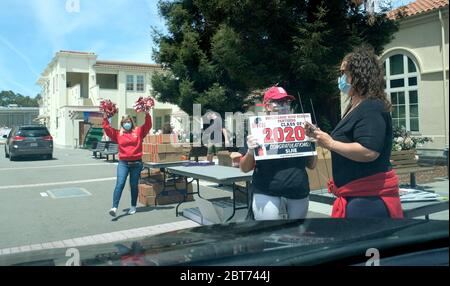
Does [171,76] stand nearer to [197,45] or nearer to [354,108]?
[197,45]

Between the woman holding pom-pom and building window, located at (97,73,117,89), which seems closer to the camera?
the woman holding pom-pom

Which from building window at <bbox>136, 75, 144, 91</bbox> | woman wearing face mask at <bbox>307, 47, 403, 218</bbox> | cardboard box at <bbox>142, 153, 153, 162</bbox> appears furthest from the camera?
building window at <bbox>136, 75, 144, 91</bbox>

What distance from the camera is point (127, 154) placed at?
25.9 ft

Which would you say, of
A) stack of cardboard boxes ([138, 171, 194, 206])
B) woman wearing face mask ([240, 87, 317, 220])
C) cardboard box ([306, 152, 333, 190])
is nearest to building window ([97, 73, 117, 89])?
stack of cardboard boxes ([138, 171, 194, 206])

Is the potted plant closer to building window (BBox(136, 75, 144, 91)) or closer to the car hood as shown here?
the car hood

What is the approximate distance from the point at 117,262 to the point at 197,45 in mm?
16564

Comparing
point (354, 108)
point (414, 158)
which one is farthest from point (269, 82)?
point (354, 108)

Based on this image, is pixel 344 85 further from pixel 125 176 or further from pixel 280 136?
pixel 125 176

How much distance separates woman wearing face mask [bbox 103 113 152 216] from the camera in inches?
309

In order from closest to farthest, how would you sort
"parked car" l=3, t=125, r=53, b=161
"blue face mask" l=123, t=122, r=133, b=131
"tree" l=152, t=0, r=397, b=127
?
"blue face mask" l=123, t=122, r=133, b=131
"tree" l=152, t=0, r=397, b=127
"parked car" l=3, t=125, r=53, b=161

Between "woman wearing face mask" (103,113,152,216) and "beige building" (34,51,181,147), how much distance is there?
27.8 meters

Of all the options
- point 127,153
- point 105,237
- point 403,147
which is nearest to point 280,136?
point 105,237

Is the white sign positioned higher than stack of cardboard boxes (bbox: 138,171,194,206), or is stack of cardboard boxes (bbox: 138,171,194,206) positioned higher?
the white sign

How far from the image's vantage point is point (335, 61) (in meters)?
9.85
